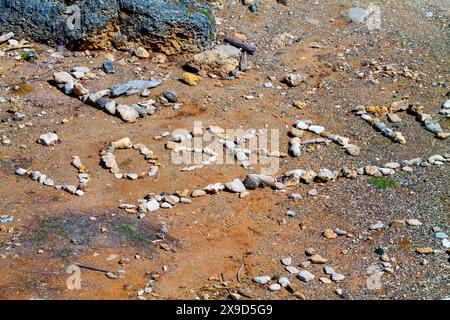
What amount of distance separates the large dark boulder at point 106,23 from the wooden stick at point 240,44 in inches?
17.6

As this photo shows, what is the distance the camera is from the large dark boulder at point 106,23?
9.98 m

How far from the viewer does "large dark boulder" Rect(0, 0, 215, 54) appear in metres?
9.98

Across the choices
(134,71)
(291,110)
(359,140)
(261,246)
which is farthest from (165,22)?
(261,246)

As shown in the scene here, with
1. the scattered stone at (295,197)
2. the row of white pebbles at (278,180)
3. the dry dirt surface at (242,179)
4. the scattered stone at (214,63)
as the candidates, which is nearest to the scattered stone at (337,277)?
the dry dirt surface at (242,179)

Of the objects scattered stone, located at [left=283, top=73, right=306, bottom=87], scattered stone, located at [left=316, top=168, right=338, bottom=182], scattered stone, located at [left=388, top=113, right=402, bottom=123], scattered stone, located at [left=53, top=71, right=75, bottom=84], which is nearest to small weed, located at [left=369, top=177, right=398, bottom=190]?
scattered stone, located at [left=316, top=168, right=338, bottom=182]

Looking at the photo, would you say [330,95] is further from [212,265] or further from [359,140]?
[212,265]

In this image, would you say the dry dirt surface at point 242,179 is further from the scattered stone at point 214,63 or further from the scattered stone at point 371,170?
the scattered stone at point 214,63

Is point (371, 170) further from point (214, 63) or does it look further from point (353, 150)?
point (214, 63)

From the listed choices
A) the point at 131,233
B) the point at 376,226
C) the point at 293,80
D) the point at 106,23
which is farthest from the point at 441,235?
the point at 106,23

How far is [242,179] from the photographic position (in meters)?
7.75

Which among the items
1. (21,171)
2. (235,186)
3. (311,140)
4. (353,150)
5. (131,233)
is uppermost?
(353,150)

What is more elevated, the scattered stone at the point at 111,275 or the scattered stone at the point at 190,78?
the scattered stone at the point at 190,78

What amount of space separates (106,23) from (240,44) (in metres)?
2.05

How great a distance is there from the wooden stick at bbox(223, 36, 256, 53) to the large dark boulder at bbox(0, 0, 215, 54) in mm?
446
